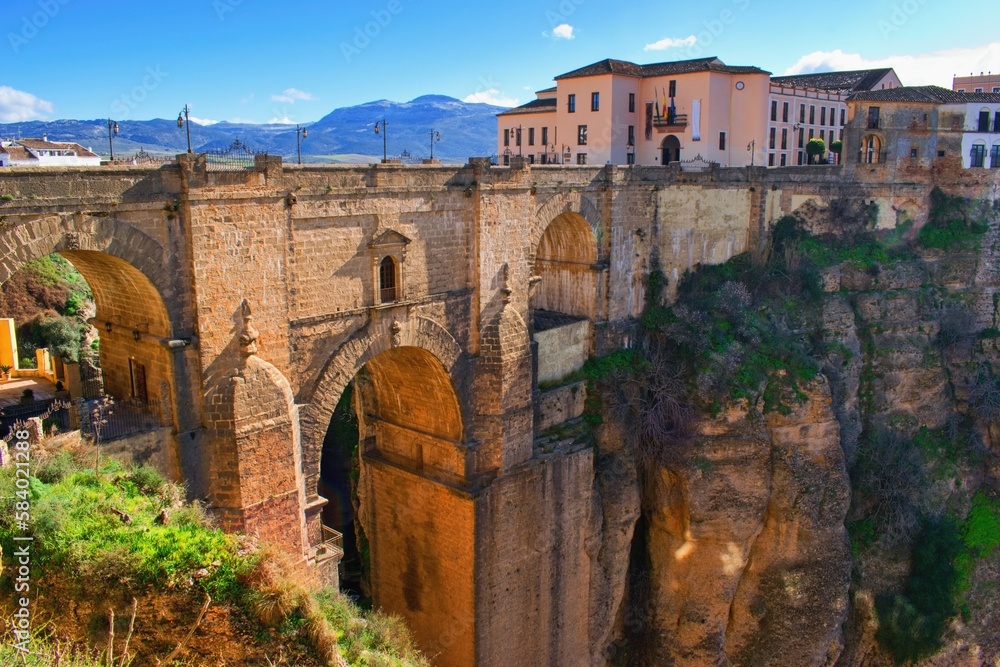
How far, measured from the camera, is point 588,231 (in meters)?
21.9

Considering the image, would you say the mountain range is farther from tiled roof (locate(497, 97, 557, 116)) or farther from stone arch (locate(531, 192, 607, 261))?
stone arch (locate(531, 192, 607, 261))

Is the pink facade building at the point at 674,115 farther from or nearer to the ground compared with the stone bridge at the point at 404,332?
farther from the ground

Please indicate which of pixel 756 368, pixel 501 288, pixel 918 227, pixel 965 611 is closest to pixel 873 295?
pixel 918 227

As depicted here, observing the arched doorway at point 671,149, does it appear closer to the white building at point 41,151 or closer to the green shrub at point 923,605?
the green shrub at point 923,605

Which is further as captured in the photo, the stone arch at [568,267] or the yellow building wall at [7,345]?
the stone arch at [568,267]

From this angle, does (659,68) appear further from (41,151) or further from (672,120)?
(41,151)

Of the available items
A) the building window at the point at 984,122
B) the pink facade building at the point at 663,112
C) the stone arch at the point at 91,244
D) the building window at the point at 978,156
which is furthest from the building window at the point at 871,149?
the stone arch at the point at 91,244

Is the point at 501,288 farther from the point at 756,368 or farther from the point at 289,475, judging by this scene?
the point at 756,368

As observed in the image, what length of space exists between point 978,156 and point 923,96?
3146 millimetres

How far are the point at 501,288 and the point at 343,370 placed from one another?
477cm

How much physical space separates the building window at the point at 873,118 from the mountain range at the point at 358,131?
17445 mm

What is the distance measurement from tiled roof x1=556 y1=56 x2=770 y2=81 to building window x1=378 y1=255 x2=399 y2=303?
72.0 feet

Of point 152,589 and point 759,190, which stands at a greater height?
point 759,190

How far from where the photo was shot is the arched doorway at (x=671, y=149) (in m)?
35.8
